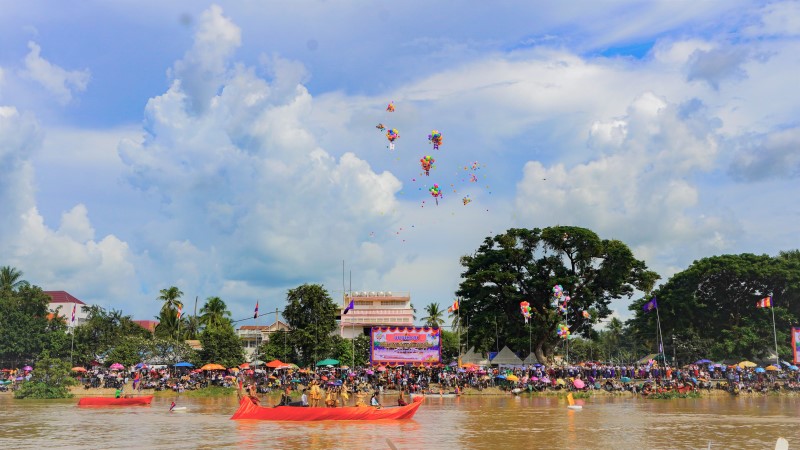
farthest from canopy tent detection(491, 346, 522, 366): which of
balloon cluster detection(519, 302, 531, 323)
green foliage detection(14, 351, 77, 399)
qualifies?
green foliage detection(14, 351, 77, 399)

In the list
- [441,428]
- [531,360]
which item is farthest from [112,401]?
[531,360]

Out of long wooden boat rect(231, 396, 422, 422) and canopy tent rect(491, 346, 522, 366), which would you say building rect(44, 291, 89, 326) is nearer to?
canopy tent rect(491, 346, 522, 366)

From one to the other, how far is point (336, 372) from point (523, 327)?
16.5 metres

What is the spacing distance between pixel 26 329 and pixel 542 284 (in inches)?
1835

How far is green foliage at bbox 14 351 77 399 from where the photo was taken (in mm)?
43906

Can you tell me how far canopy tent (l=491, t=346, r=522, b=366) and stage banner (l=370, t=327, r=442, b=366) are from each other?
5.96 m

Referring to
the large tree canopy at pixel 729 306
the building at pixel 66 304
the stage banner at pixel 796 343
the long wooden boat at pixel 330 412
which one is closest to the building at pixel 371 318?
the large tree canopy at pixel 729 306

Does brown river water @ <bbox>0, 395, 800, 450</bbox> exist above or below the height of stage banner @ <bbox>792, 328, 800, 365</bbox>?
below

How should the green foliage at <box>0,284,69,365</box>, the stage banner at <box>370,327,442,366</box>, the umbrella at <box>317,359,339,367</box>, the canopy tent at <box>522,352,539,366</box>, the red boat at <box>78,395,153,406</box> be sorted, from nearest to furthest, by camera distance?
the red boat at <box>78,395,153,406</box> < the umbrella at <box>317,359,339,367</box> < the stage banner at <box>370,327,442,366</box> < the canopy tent at <box>522,352,539,366</box> < the green foliage at <box>0,284,69,365</box>

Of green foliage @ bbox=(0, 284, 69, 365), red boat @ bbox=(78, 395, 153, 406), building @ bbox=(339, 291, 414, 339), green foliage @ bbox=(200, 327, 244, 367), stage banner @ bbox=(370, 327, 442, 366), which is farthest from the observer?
building @ bbox=(339, 291, 414, 339)

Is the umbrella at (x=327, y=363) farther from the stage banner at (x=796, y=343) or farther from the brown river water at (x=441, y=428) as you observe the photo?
the stage banner at (x=796, y=343)

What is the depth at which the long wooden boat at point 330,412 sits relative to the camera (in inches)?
1096

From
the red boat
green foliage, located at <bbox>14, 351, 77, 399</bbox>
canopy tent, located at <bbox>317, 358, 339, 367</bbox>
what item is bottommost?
the red boat

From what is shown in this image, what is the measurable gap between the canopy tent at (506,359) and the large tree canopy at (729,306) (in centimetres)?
1515
